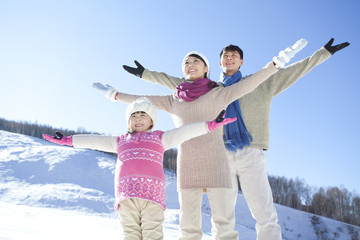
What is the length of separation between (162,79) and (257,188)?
147cm

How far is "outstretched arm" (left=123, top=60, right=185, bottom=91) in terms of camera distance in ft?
10.8

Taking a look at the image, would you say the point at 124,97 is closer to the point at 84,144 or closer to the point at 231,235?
the point at 84,144

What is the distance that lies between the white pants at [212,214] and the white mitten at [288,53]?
1.14 m

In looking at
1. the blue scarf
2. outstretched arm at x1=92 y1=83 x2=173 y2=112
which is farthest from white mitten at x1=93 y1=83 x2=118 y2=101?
the blue scarf

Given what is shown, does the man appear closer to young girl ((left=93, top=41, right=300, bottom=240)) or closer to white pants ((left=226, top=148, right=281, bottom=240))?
white pants ((left=226, top=148, right=281, bottom=240))

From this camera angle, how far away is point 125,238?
7.14 feet

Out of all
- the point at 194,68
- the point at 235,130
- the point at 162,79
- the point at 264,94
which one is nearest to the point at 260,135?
the point at 235,130

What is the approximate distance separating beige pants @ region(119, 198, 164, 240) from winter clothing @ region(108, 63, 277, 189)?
1.56 feet

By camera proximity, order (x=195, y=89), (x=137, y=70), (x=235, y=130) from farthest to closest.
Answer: (x=137, y=70), (x=235, y=130), (x=195, y=89)

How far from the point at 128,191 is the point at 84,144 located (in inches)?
26.5

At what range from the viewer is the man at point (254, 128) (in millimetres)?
2852

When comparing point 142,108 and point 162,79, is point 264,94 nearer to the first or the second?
point 162,79

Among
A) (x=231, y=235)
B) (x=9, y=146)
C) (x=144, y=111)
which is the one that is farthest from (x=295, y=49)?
(x=9, y=146)

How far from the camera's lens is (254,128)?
10.3 feet
